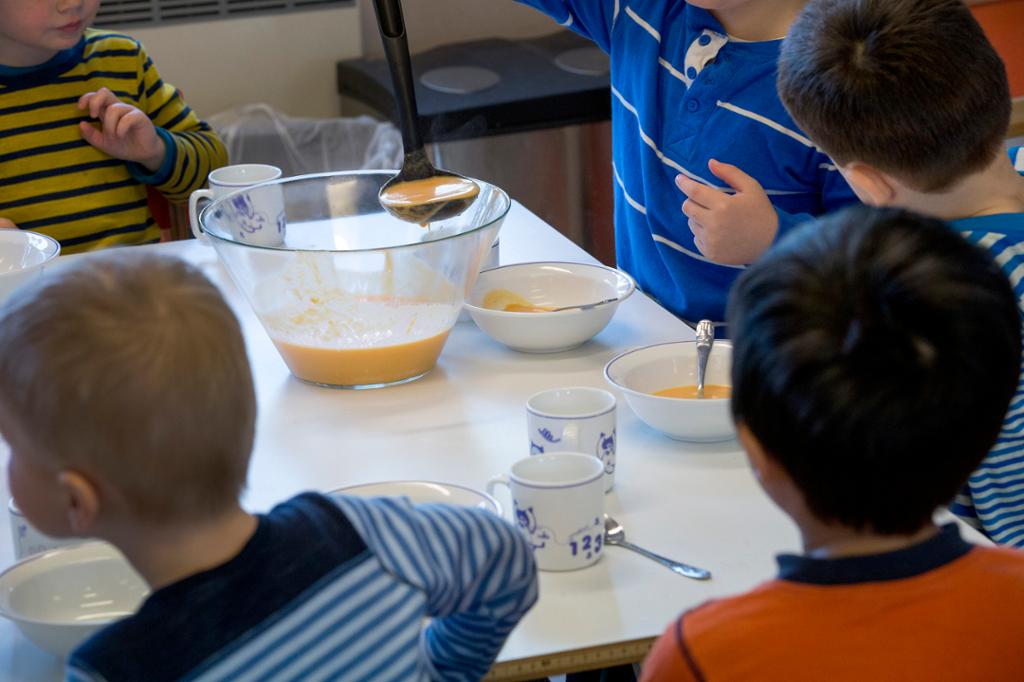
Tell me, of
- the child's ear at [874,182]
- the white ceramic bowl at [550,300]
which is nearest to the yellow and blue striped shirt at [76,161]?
the white ceramic bowl at [550,300]

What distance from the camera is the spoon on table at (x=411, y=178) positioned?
154cm

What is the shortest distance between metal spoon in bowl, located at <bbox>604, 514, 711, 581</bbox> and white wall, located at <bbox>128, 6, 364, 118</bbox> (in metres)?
2.47

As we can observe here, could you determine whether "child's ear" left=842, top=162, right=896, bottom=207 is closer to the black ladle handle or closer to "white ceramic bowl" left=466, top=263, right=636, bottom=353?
"white ceramic bowl" left=466, top=263, right=636, bottom=353

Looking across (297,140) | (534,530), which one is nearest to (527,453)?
(534,530)

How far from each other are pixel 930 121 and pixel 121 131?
135 centimetres

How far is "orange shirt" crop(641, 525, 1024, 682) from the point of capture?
0.75 metres

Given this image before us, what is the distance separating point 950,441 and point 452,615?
384 mm

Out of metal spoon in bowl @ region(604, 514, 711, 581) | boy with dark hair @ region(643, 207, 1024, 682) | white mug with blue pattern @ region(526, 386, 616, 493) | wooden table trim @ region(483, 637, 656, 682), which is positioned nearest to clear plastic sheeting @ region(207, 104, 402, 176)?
white mug with blue pattern @ region(526, 386, 616, 493)

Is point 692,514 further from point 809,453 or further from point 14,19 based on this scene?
point 14,19

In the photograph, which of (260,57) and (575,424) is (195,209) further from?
(260,57)

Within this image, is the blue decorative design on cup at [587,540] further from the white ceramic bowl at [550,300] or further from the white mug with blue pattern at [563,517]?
the white ceramic bowl at [550,300]

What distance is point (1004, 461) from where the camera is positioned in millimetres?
1292

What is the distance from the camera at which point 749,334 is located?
775 mm

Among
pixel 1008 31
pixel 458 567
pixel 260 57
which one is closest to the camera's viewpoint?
pixel 458 567
